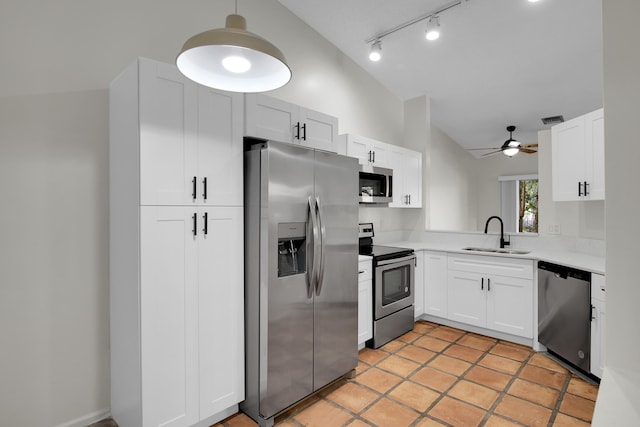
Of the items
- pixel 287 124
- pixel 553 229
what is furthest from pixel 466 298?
pixel 287 124

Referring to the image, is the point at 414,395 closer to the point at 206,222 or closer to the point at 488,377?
the point at 488,377

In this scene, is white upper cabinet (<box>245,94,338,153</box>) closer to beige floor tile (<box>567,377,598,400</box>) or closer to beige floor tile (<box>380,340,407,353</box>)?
beige floor tile (<box>380,340,407,353</box>)

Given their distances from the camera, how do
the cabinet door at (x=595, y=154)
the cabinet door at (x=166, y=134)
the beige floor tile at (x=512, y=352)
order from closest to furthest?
the cabinet door at (x=166, y=134) → the cabinet door at (x=595, y=154) → the beige floor tile at (x=512, y=352)

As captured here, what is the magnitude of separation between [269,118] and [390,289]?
7.22 feet

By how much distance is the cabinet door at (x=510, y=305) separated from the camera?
3393 millimetres

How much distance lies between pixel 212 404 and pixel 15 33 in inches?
97.5

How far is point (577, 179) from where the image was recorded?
315 cm

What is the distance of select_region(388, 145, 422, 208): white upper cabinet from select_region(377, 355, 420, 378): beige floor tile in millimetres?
1849

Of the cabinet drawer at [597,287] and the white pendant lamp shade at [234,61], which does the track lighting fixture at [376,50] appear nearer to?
the white pendant lamp shade at [234,61]

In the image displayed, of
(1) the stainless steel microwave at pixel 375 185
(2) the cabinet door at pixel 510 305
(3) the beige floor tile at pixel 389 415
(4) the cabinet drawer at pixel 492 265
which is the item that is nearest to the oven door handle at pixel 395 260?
(4) the cabinet drawer at pixel 492 265

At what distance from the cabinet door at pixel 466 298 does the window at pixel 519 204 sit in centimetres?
419

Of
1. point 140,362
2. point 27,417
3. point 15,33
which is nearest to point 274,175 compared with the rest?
point 140,362

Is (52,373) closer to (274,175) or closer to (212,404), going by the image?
(212,404)

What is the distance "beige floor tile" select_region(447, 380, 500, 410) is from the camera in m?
2.46
